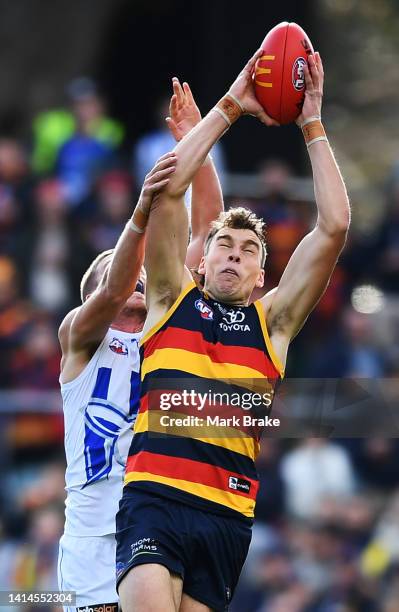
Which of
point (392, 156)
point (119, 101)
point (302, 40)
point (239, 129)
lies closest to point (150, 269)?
point (302, 40)

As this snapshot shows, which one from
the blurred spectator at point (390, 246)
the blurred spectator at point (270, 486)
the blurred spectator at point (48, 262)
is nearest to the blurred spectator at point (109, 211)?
the blurred spectator at point (48, 262)

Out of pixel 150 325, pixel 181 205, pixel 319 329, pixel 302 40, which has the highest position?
pixel 302 40

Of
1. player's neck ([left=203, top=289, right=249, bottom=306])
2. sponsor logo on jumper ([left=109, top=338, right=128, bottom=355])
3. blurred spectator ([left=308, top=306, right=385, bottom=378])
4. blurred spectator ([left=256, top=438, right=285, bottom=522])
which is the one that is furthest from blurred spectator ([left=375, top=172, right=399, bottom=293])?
player's neck ([left=203, top=289, right=249, bottom=306])

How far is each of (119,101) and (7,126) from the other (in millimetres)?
1468

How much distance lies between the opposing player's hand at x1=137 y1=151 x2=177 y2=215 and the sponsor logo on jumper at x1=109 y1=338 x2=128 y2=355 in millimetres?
921

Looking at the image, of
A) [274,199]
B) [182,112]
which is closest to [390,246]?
[274,199]

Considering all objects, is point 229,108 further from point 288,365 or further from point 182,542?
point 288,365

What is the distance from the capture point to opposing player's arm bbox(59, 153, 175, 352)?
603 cm

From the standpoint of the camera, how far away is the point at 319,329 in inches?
463

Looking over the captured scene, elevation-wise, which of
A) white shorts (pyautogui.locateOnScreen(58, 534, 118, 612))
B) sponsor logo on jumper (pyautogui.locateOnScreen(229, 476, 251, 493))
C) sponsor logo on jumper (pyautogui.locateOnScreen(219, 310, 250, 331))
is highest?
sponsor logo on jumper (pyautogui.locateOnScreen(219, 310, 250, 331))

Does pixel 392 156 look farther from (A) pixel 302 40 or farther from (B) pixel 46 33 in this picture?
(A) pixel 302 40

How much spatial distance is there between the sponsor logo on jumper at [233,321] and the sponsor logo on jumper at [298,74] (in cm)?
109

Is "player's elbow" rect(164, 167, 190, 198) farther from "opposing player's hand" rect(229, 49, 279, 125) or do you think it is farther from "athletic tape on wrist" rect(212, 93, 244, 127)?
"opposing player's hand" rect(229, 49, 279, 125)

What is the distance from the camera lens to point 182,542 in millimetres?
5742
